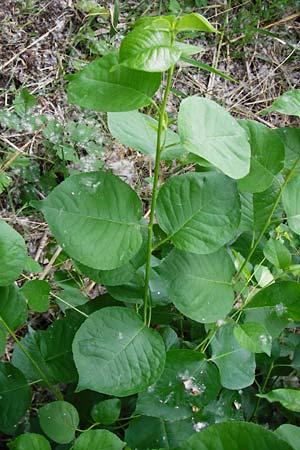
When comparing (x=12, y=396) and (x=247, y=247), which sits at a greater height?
(x=247, y=247)

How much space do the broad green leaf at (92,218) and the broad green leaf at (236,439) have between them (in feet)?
0.83

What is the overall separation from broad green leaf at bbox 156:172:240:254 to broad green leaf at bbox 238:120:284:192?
42mm

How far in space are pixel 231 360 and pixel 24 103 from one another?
975 millimetres

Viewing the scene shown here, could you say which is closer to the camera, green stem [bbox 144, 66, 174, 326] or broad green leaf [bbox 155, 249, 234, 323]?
green stem [bbox 144, 66, 174, 326]

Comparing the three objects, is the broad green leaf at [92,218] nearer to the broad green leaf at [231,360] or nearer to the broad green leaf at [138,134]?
the broad green leaf at [138,134]

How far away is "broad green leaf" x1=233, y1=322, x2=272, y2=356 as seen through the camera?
34.4 inches

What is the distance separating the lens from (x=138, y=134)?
861 mm

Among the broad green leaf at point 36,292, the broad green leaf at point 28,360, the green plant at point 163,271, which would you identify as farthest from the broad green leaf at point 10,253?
the broad green leaf at point 28,360

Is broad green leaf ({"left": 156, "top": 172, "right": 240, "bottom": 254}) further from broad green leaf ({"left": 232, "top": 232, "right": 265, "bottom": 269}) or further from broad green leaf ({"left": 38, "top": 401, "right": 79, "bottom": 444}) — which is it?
broad green leaf ({"left": 38, "top": 401, "right": 79, "bottom": 444})

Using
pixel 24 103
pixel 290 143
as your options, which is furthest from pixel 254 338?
pixel 24 103

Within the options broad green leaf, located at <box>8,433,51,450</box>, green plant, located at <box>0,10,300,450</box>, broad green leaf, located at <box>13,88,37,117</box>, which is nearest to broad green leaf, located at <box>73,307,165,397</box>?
green plant, located at <box>0,10,300,450</box>

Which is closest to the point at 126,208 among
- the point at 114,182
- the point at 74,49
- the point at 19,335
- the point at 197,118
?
the point at 114,182

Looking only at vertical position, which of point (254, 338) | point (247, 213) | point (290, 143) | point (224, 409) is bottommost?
point (224, 409)

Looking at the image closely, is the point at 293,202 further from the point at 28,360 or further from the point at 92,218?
the point at 28,360
